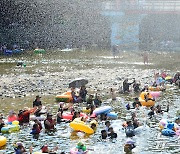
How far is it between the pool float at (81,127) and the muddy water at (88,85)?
16.8 inches

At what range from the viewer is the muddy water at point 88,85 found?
30.0m

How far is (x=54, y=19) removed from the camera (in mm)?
86125

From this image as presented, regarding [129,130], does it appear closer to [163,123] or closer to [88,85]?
[163,123]

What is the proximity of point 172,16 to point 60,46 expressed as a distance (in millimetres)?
21247

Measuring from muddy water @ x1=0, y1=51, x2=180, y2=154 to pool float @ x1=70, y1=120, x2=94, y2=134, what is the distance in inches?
16.8

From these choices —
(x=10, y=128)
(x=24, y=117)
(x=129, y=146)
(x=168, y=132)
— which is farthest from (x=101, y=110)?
(x=129, y=146)

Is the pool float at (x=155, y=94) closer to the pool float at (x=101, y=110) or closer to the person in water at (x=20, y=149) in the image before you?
the pool float at (x=101, y=110)

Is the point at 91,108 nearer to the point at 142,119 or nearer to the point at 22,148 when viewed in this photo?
the point at 142,119

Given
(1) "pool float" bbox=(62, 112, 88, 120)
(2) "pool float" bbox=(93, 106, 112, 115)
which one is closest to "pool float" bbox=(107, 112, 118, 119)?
(2) "pool float" bbox=(93, 106, 112, 115)

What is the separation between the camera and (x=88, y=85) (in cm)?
5022

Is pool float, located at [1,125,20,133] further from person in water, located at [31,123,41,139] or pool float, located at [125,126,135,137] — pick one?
pool float, located at [125,126,135,137]

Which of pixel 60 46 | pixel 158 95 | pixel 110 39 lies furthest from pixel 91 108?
pixel 110 39

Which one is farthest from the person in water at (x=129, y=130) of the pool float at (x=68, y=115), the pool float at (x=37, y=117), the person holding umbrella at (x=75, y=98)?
the person holding umbrella at (x=75, y=98)

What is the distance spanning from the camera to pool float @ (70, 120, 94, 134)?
32.0m
